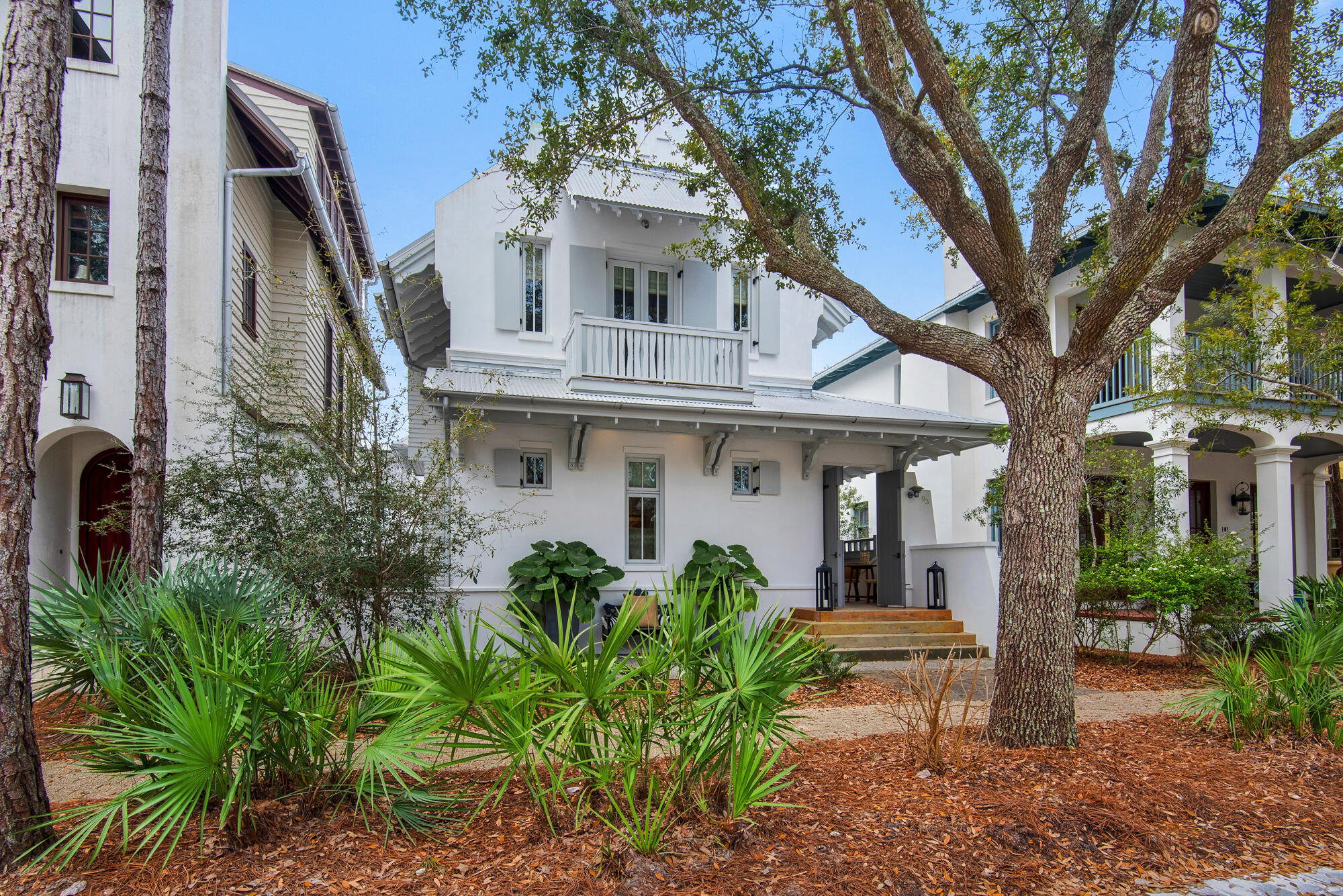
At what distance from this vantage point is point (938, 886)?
384 cm

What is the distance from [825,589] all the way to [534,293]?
6.25 meters

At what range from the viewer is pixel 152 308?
24.1 ft

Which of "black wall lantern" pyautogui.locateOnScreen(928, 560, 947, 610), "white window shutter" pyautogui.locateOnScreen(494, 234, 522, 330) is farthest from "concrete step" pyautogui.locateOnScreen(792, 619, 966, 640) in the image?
"white window shutter" pyautogui.locateOnScreen(494, 234, 522, 330)

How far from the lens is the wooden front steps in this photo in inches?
452

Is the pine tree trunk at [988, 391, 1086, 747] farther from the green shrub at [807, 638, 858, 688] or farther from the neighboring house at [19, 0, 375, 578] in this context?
the neighboring house at [19, 0, 375, 578]

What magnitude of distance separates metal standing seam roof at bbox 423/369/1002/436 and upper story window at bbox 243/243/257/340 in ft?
7.88

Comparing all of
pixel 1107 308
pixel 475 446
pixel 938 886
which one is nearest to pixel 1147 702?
pixel 1107 308

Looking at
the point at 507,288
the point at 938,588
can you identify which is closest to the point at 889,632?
the point at 938,588

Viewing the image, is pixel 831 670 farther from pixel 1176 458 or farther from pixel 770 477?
pixel 1176 458

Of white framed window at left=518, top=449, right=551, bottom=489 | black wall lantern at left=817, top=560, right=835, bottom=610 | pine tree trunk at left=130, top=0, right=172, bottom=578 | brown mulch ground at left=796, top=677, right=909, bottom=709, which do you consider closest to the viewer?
pine tree trunk at left=130, top=0, right=172, bottom=578

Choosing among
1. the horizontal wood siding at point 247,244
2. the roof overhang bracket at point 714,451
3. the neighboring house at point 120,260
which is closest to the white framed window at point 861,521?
the roof overhang bracket at point 714,451

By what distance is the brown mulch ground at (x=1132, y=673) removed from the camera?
A: 380 inches

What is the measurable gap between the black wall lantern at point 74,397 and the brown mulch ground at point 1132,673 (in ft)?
38.0

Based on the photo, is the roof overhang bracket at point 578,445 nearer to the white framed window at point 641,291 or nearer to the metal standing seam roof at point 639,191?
the white framed window at point 641,291
